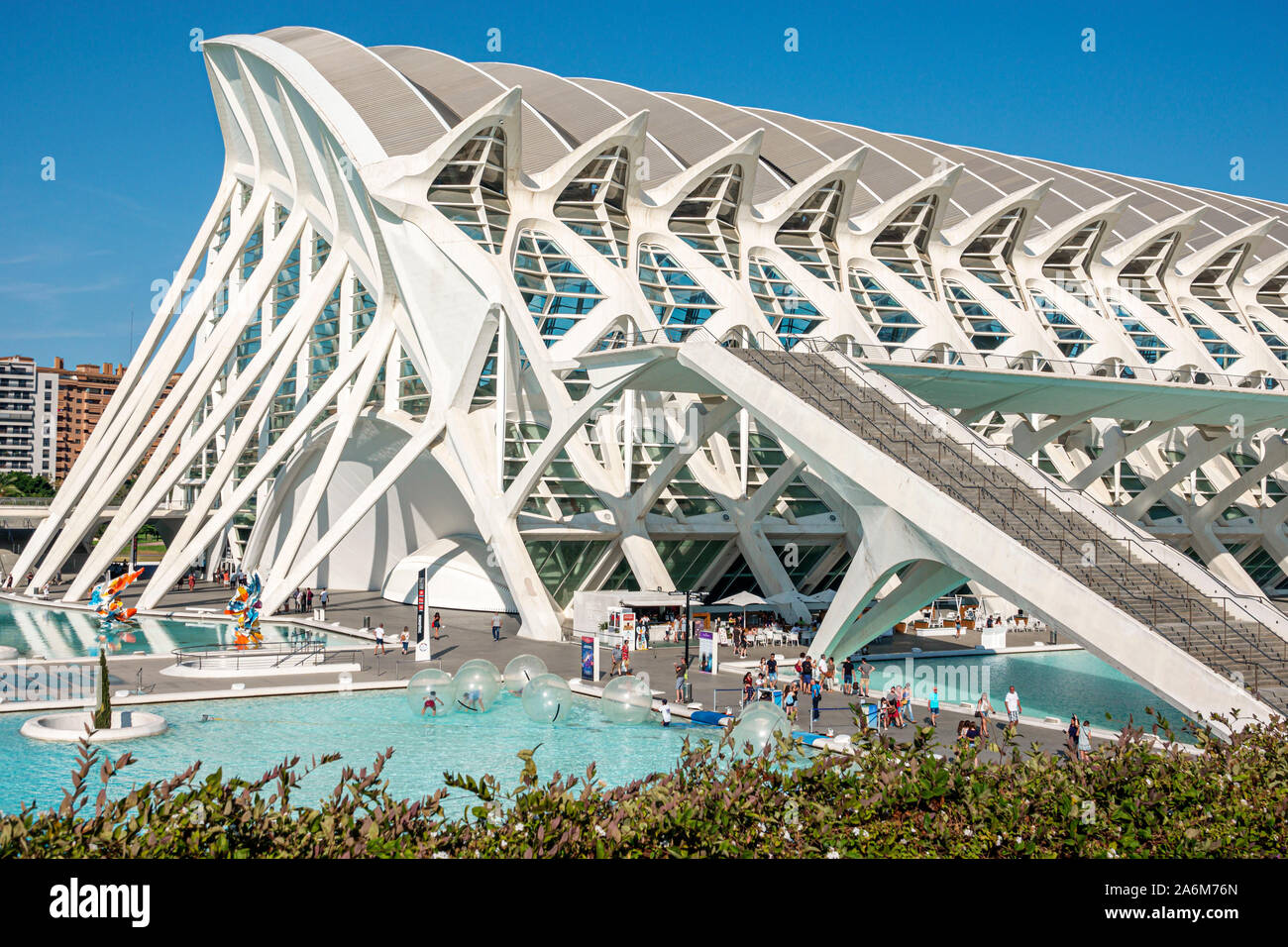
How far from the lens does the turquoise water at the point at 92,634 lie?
31.9 metres

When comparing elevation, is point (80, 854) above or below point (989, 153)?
below

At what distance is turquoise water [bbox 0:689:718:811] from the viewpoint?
1786 cm

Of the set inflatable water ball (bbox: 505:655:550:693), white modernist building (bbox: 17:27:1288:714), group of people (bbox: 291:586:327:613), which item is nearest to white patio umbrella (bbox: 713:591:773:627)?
white modernist building (bbox: 17:27:1288:714)

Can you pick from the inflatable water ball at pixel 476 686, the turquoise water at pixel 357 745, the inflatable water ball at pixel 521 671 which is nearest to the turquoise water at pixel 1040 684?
the inflatable water ball at pixel 521 671

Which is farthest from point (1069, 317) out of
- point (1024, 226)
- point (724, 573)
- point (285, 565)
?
point (285, 565)

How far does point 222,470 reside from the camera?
4159cm

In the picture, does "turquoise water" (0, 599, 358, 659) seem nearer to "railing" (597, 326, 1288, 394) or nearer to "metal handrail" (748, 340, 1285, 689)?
"railing" (597, 326, 1288, 394)

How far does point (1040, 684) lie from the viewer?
3041 centimetres

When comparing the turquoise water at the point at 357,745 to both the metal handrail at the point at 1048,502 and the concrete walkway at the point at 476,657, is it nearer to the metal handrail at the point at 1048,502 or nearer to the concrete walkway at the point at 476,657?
the concrete walkway at the point at 476,657

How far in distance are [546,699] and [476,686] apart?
1662mm

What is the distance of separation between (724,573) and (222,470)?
18.2 m

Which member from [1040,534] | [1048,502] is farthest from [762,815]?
[1048,502]

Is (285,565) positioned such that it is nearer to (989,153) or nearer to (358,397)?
(358,397)

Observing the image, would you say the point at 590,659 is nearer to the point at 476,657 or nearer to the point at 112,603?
the point at 476,657
